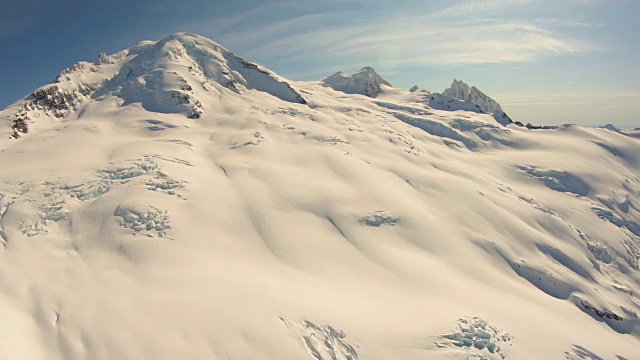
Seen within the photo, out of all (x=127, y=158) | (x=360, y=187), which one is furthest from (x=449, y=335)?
(x=127, y=158)

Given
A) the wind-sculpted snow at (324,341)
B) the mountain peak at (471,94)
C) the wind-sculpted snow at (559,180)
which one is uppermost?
the mountain peak at (471,94)

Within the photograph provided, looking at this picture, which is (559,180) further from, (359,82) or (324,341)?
(359,82)

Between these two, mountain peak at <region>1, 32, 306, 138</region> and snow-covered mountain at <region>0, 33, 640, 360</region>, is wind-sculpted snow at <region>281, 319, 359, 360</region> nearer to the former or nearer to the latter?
snow-covered mountain at <region>0, 33, 640, 360</region>

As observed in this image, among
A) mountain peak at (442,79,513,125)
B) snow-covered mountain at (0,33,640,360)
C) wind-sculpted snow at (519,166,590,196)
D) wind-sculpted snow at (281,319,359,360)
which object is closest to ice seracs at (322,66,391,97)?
mountain peak at (442,79,513,125)

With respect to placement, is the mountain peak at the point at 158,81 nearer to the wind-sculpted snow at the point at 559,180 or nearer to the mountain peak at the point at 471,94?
the wind-sculpted snow at the point at 559,180

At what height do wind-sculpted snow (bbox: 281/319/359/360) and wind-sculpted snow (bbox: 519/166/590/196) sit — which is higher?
wind-sculpted snow (bbox: 281/319/359/360)

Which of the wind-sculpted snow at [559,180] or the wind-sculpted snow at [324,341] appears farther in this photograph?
the wind-sculpted snow at [559,180]

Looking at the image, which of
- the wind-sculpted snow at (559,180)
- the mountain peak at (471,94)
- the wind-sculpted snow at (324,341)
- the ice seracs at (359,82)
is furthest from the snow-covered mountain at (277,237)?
the mountain peak at (471,94)
